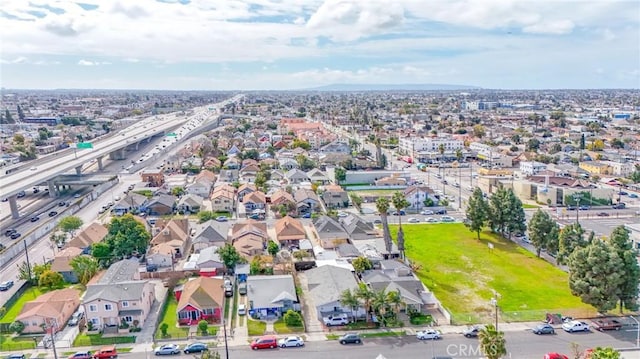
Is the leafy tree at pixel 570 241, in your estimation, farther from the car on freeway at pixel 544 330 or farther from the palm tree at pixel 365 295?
the palm tree at pixel 365 295

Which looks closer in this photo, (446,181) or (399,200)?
(399,200)

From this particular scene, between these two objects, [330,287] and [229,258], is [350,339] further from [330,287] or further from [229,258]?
[229,258]

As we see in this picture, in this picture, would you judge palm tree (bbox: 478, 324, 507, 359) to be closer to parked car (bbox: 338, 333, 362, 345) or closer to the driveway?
parked car (bbox: 338, 333, 362, 345)

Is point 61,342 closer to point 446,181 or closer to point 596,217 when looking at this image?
point 596,217

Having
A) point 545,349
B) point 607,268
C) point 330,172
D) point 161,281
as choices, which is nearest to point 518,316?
point 545,349

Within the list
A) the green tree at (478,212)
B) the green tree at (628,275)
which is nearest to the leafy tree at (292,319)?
the green tree at (628,275)
